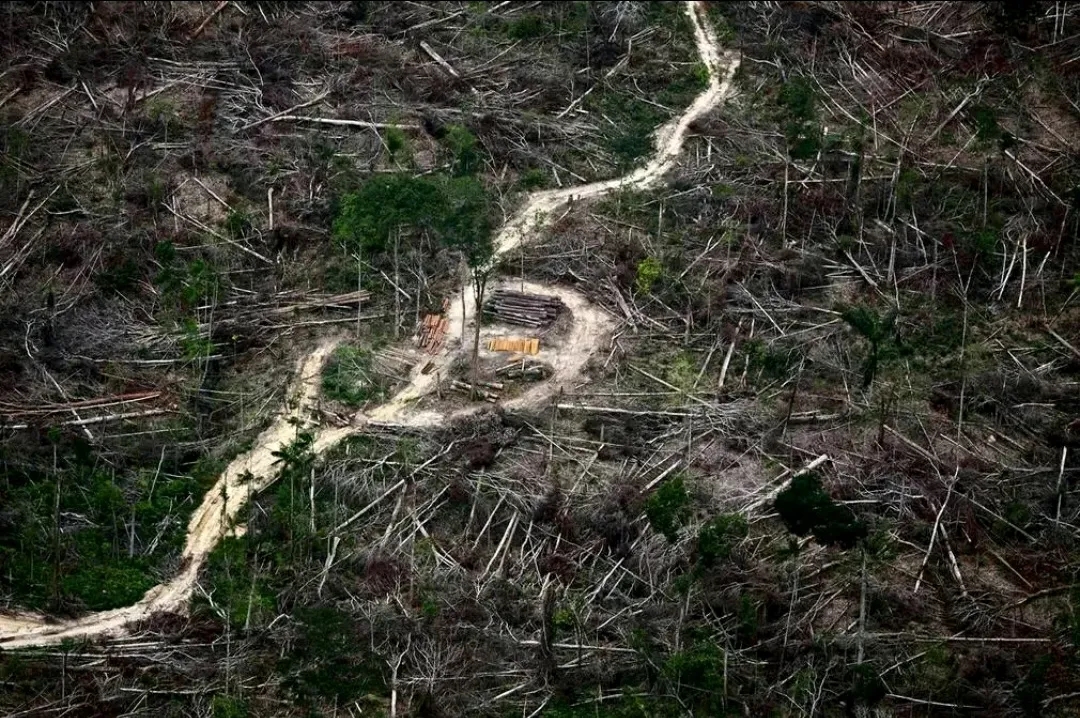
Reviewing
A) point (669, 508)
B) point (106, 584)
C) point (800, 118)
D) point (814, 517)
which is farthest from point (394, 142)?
point (814, 517)

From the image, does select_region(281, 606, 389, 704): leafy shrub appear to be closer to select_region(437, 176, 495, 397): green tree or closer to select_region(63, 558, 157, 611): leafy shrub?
select_region(63, 558, 157, 611): leafy shrub

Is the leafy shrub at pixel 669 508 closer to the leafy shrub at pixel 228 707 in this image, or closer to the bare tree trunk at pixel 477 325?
the bare tree trunk at pixel 477 325

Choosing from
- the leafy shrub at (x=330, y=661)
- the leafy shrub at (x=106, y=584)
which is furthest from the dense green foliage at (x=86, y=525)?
the leafy shrub at (x=330, y=661)

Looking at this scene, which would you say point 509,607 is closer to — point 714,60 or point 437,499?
point 437,499

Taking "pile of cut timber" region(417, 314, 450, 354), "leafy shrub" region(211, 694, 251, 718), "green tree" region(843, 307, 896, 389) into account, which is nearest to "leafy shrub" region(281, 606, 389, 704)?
"leafy shrub" region(211, 694, 251, 718)

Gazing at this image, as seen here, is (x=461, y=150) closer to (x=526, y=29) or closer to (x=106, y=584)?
(x=526, y=29)
